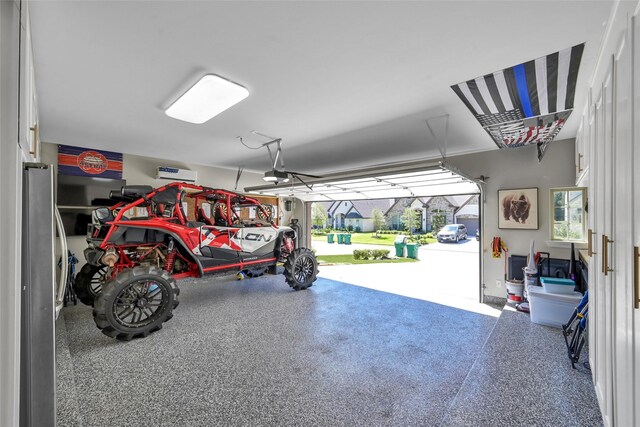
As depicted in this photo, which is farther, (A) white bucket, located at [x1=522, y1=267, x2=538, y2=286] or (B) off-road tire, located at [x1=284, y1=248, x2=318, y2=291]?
(B) off-road tire, located at [x1=284, y1=248, x2=318, y2=291]

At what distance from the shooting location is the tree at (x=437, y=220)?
1892 cm

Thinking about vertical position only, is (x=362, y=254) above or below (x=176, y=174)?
below

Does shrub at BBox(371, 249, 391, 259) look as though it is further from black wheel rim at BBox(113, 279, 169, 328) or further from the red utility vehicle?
black wheel rim at BBox(113, 279, 169, 328)

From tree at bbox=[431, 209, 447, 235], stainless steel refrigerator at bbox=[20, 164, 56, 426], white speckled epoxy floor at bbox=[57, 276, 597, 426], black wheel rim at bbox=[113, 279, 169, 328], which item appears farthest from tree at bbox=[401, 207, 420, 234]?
stainless steel refrigerator at bbox=[20, 164, 56, 426]

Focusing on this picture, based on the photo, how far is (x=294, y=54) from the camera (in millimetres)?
2055

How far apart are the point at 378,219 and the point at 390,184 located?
48.2 feet

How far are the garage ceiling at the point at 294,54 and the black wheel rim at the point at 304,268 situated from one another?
2.94 meters

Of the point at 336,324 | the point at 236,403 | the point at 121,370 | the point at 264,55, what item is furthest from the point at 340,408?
the point at 264,55

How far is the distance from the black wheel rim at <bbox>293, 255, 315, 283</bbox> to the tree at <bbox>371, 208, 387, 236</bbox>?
1462 cm

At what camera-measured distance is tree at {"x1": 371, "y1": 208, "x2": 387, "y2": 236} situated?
776 inches

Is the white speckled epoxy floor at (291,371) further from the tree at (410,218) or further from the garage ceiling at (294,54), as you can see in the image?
the tree at (410,218)

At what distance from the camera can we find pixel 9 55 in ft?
3.13

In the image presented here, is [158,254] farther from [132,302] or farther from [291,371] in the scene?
[291,371]

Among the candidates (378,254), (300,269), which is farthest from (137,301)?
(378,254)
